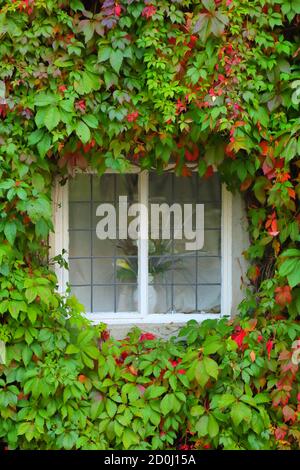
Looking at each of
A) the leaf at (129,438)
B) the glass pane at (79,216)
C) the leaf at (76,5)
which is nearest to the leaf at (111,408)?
the leaf at (129,438)

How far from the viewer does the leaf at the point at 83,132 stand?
4.14 m

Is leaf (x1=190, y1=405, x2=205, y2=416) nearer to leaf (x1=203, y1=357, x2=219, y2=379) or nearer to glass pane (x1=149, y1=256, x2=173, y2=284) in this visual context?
leaf (x1=203, y1=357, x2=219, y2=379)

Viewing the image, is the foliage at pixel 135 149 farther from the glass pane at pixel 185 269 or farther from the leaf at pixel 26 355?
the glass pane at pixel 185 269

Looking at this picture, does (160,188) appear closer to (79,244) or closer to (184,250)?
(184,250)

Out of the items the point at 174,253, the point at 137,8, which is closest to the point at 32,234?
the point at 174,253

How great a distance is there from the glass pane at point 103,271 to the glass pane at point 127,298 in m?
0.11

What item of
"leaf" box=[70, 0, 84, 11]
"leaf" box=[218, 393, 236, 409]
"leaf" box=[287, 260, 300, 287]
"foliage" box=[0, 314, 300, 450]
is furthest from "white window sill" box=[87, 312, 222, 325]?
"leaf" box=[70, 0, 84, 11]

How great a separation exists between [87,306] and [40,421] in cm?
100

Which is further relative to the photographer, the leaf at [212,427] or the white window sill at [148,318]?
the white window sill at [148,318]

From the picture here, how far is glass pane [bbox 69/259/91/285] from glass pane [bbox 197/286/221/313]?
83 cm

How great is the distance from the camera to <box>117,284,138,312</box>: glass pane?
492 centimetres

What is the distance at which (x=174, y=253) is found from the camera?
494 centimetres
